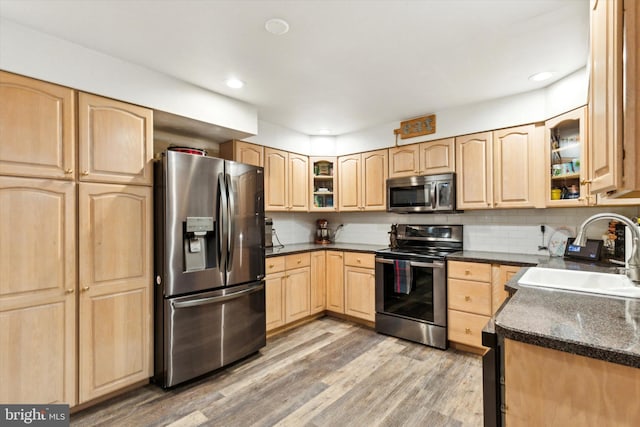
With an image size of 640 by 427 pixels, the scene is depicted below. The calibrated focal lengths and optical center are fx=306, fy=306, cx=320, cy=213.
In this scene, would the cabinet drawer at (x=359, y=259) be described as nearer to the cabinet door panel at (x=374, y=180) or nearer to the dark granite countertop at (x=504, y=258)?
the cabinet door panel at (x=374, y=180)

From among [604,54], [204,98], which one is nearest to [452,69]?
[604,54]

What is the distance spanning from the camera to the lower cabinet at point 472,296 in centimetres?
267

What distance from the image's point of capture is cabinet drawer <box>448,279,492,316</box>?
2.73m

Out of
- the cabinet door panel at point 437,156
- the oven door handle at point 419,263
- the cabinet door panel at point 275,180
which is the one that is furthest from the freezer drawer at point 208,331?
the cabinet door panel at point 437,156

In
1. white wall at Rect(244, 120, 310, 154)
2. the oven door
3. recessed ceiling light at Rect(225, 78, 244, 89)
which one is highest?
recessed ceiling light at Rect(225, 78, 244, 89)

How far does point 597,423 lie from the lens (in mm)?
855

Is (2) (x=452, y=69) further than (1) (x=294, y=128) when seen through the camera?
No

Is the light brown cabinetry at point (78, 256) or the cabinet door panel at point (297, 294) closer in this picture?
the light brown cabinetry at point (78, 256)

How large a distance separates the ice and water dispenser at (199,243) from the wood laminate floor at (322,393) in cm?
94

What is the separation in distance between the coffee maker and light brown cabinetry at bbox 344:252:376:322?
670 millimetres

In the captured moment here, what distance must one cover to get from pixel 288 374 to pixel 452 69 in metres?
2.78

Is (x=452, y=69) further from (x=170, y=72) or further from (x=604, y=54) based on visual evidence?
(x=170, y=72)

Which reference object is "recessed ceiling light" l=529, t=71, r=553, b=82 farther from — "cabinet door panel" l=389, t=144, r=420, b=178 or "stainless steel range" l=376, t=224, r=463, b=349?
"stainless steel range" l=376, t=224, r=463, b=349

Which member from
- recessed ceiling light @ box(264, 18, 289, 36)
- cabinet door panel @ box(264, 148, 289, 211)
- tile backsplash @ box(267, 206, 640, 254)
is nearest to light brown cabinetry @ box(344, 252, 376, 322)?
tile backsplash @ box(267, 206, 640, 254)
